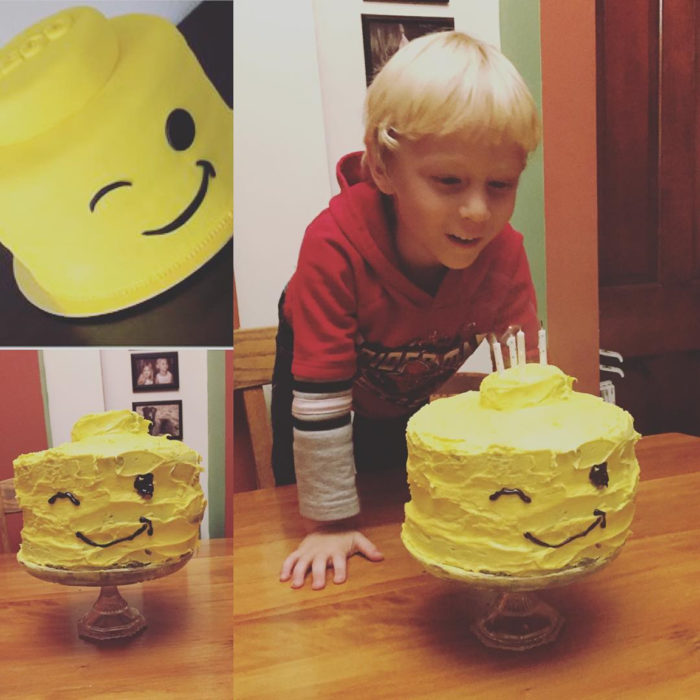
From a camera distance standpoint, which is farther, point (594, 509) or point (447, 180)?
point (447, 180)

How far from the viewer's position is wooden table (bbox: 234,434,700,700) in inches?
16.4

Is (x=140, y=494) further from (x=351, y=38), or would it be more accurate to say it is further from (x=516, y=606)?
(x=351, y=38)

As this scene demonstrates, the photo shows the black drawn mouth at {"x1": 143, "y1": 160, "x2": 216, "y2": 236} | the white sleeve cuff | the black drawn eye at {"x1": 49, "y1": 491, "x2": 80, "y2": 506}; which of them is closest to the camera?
the black drawn eye at {"x1": 49, "y1": 491, "x2": 80, "y2": 506}

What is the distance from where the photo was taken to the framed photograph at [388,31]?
28.5 inches

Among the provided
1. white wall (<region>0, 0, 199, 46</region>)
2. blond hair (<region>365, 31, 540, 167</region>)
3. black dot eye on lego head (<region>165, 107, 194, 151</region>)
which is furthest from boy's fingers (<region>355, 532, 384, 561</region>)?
white wall (<region>0, 0, 199, 46</region>)

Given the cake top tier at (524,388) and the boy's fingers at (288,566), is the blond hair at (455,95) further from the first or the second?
the boy's fingers at (288,566)

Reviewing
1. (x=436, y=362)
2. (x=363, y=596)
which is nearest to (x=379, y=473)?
(x=436, y=362)

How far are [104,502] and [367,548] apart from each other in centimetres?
21

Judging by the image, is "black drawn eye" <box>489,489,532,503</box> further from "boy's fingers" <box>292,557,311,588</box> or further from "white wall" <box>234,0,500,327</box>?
"white wall" <box>234,0,500,327</box>

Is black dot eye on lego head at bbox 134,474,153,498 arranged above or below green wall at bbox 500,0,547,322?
below

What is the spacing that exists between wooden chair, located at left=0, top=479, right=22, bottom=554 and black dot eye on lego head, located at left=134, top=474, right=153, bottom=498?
14cm

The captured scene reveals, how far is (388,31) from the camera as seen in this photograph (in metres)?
0.73

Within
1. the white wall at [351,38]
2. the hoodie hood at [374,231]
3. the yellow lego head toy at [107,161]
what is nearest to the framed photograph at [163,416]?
the yellow lego head toy at [107,161]

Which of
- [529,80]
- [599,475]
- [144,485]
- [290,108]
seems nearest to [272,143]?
[290,108]
